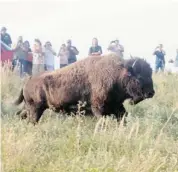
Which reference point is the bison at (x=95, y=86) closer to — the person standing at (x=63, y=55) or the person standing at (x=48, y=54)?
the person standing at (x=63, y=55)

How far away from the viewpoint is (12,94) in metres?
10.6

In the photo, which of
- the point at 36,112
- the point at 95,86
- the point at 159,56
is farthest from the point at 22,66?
the point at 95,86

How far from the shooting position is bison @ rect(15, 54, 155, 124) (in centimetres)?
771

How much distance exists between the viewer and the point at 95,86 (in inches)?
306

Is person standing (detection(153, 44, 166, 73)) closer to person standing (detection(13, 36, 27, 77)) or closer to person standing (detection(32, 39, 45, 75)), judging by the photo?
person standing (detection(32, 39, 45, 75))

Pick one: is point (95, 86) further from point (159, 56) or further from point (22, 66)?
point (159, 56)

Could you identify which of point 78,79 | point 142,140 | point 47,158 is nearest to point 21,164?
point 47,158

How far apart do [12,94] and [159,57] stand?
423 cm

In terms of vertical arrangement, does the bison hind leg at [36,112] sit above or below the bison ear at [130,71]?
below

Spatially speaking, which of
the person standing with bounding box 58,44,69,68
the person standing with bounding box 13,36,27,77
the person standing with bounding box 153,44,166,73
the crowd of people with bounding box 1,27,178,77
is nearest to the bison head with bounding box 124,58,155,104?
the crowd of people with bounding box 1,27,178,77

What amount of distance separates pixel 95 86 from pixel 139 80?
2.34ft

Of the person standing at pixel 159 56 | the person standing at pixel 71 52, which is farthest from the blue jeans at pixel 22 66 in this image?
the person standing at pixel 159 56

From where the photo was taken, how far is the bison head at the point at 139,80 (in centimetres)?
793

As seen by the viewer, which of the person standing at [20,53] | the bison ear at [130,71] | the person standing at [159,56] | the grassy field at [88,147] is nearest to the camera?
the grassy field at [88,147]
